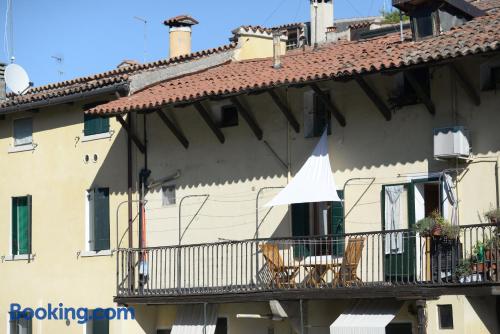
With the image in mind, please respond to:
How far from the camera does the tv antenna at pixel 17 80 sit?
31188 millimetres

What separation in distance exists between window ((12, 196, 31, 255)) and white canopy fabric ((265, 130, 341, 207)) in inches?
329

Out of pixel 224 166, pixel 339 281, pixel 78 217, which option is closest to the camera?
pixel 339 281

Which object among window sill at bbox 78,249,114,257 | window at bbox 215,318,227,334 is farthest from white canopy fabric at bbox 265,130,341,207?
window sill at bbox 78,249,114,257

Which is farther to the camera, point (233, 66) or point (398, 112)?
point (233, 66)

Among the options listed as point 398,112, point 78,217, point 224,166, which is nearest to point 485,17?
point 398,112

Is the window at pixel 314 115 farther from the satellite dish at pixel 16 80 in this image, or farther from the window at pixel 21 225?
the satellite dish at pixel 16 80

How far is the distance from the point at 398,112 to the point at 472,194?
7.24 ft

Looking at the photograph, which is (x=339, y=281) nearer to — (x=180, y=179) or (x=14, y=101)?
(x=180, y=179)

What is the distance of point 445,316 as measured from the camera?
2056cm

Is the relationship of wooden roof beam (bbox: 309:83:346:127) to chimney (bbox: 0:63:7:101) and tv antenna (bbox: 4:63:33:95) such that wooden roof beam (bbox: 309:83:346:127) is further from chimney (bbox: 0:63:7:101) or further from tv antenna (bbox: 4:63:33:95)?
chimney (bbox: 0:63:7:101)

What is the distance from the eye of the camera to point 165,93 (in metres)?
26.1

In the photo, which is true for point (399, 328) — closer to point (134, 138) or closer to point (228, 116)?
point (228, 116)

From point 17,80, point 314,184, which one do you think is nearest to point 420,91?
point 314,184

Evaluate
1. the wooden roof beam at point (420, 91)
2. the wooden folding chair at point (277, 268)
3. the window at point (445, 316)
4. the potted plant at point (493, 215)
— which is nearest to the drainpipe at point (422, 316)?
the window at point (445, 316)
